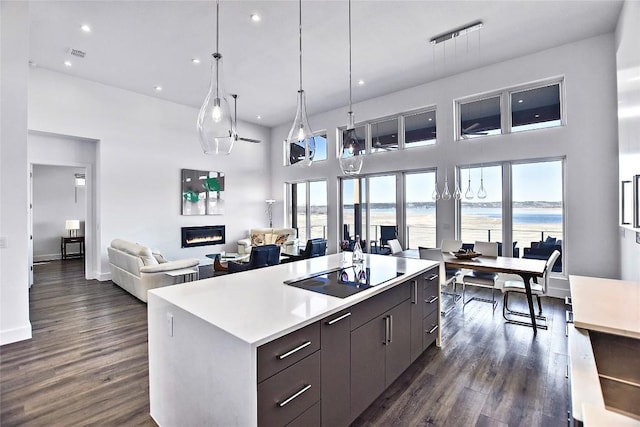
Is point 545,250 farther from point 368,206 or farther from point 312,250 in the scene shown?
point 312,250

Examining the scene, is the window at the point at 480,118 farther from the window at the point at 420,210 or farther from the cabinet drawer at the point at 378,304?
the cabinet drawer at the point at 378,304

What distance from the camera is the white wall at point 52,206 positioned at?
27.2 feet

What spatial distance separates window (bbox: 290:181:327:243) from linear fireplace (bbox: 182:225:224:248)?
2.26 meters

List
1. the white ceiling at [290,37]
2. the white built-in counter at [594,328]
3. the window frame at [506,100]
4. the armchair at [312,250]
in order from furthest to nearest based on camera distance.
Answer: the armchair at [312,250] → the window frame at [506,100] → the white ceiling at [290,37] → the white built-in counter at [594,328]

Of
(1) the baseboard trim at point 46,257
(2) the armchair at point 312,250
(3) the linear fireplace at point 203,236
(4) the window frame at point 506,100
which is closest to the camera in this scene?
(4) the window frame at point 506,100

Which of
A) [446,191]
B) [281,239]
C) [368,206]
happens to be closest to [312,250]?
[368,206]

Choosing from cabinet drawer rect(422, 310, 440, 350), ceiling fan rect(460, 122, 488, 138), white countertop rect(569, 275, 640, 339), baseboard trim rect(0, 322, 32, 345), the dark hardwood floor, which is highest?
ceiling fan rect(460, 122, 488, 138)

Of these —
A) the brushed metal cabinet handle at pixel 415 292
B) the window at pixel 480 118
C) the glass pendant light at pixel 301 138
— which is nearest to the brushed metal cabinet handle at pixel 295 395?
the brushed metal cabinet handle at pixel 415 292

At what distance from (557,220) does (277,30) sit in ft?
17.9

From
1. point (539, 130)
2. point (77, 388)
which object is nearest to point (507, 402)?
point (77, 388)

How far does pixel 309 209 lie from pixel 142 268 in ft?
16.7

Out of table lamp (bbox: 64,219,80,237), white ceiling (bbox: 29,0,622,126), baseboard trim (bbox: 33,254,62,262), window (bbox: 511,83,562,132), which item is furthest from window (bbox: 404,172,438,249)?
baseboard trim (bbox: 33,254,62,262)

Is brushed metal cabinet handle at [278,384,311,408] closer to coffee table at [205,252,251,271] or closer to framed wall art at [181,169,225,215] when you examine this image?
coffee table at [205,252,251,271]

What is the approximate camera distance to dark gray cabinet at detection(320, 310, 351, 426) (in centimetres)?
167
